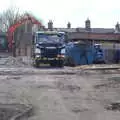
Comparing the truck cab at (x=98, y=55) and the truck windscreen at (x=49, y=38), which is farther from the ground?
the truck windscreen at (x=49, y=38)

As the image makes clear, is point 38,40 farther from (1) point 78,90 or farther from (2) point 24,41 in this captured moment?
(2) point 24,41

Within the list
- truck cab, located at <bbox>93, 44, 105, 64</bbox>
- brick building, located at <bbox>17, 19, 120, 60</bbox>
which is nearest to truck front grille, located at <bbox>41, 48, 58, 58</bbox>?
brick building, located at <bbox>17, 19, 120, 60</bbox>

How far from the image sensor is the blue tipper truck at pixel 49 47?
138ft

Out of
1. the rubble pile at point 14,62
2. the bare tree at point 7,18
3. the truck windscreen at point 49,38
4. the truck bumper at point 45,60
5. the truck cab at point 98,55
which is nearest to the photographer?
the truck windscreen at point 49,38

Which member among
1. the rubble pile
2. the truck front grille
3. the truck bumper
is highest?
the truck front grille

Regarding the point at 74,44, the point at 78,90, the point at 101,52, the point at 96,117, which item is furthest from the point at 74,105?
the point at 101,52

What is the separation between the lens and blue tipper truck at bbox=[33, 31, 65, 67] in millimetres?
42188

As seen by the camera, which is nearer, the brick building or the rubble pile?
the rubble pile

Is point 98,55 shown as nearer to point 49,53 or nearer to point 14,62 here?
point 49,53

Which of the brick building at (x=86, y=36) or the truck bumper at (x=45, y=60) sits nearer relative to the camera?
the truck bumper at (x=45, y=60)

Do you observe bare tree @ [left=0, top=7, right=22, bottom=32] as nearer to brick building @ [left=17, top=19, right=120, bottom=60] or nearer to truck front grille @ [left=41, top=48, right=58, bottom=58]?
brick building @ [left=17, top=19, right=120, bottom=60]

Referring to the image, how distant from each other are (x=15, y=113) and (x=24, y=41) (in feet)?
273

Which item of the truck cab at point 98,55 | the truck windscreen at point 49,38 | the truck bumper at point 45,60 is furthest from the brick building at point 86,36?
the truck bumper at point 45,60

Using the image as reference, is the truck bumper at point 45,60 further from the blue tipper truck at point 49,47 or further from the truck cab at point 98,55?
the truck cab at point 98,55
